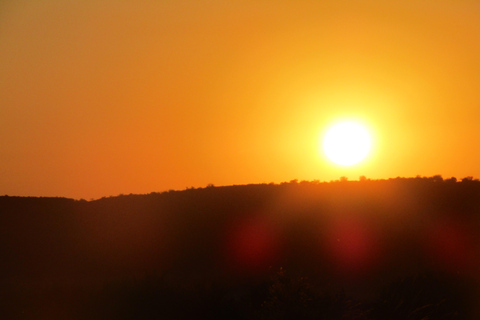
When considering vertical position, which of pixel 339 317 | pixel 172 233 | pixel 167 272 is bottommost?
pixel 339 317

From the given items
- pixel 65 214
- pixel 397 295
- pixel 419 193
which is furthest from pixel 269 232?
pixel 397 295

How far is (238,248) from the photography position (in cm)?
4075

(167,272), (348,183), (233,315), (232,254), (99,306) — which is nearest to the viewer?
(233,315)

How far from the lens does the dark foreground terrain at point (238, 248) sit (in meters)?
20.1

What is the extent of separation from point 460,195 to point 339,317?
97.6 ft

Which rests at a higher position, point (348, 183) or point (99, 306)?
point (348, 183)

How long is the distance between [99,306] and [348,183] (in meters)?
30.2

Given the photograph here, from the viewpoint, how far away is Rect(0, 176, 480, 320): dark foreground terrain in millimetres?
20094

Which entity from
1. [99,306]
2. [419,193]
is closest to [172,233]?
[419,193]

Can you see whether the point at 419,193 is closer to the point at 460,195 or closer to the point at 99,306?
the point at 460,195

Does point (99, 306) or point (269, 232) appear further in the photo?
point (269, 232)

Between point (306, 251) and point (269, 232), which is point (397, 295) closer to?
point (306, 251)

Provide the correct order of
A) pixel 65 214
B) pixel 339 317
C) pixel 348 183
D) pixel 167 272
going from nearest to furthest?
pixel 339 317
pixel 167 272
pixel 348 183
pixel 65 214

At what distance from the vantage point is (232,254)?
40000 millimetres
